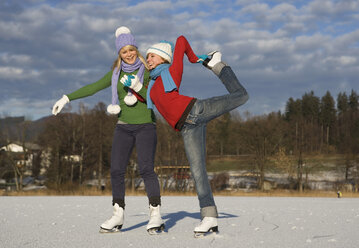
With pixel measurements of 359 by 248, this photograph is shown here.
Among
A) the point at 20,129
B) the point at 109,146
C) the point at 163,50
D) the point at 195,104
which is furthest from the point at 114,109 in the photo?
the point at 20,129

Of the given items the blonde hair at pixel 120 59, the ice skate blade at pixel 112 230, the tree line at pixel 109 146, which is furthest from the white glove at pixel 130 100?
the tree line at pixel 109 146

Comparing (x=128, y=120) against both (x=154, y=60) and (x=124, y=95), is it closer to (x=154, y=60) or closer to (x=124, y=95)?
(x=124, y=95)

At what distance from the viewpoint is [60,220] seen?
542 cm

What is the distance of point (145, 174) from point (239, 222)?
154 cm

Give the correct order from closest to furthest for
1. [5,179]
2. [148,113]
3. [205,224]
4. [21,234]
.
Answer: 1. [205,224]
2. [21,234]
3. [148,113]
4. [5,179]

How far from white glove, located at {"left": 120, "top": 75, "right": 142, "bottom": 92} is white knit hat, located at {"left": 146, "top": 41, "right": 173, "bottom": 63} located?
313 millimetres

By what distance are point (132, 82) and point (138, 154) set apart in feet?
2.51

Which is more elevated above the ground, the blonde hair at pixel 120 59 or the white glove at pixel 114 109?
the blonde hair at pixel 120 59

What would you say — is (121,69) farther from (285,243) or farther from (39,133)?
(39,133)

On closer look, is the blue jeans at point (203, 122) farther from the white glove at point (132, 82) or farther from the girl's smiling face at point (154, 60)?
the white glove at point (132, 82)

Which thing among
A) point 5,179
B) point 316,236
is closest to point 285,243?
point 316,236

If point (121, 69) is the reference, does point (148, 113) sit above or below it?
below

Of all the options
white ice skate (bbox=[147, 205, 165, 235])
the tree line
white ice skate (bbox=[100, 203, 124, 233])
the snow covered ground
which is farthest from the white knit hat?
the tree line

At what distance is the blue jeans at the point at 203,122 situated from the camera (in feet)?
11.9
